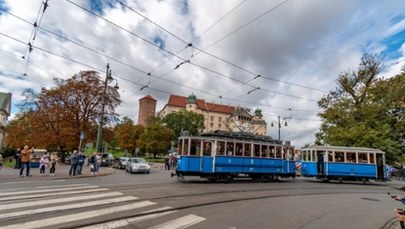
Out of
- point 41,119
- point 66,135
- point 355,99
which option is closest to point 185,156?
point 66,135

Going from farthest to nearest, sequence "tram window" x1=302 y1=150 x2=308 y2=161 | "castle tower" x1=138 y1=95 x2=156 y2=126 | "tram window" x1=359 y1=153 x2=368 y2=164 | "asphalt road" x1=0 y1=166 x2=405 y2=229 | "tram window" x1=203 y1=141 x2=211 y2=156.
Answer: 1. "castle tower" x1=138 y1=95 x2=156 y2=126
2. "tram window" x1=302 y1=150 x2=308 y2=161
3. "tram window" x1=359 y1=153 x2=368 y2=164
4. "tram window" x1=203 y1=141 x2=211 y2=156
5. "asphalt road" x1=0 y1=166 x2=405 y2=229

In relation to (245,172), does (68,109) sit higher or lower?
higher

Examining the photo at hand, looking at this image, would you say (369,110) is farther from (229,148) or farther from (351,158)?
(229,148)

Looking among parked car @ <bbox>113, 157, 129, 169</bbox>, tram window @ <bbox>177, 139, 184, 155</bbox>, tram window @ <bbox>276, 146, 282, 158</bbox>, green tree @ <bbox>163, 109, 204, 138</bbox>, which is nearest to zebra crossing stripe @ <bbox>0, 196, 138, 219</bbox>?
tram window @ <bbox>177, 139, 184, 155</bbox>

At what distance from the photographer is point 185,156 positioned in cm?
1844

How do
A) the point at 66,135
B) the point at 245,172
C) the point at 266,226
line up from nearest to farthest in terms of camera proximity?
the point at 266,226 < the point at 245,172 < the point at 66,135

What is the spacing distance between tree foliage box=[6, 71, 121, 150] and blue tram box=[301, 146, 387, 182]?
25.9m

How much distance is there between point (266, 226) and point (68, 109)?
37.5 meters

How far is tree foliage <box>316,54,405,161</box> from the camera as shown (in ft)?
124

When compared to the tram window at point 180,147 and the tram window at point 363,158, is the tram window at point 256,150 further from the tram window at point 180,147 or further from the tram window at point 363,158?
the tram window at point 363,158

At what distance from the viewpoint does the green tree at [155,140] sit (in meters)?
65.9

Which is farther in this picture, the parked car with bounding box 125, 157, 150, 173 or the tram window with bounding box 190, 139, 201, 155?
the parked car with bounding box 125, 157, 150, 173

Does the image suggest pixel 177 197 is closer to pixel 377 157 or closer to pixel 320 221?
pixel 320 221

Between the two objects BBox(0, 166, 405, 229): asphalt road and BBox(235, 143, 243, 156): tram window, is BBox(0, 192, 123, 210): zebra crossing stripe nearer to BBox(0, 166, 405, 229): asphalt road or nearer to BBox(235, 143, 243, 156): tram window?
BBox(0, 166, 405, 229): asphalt road
